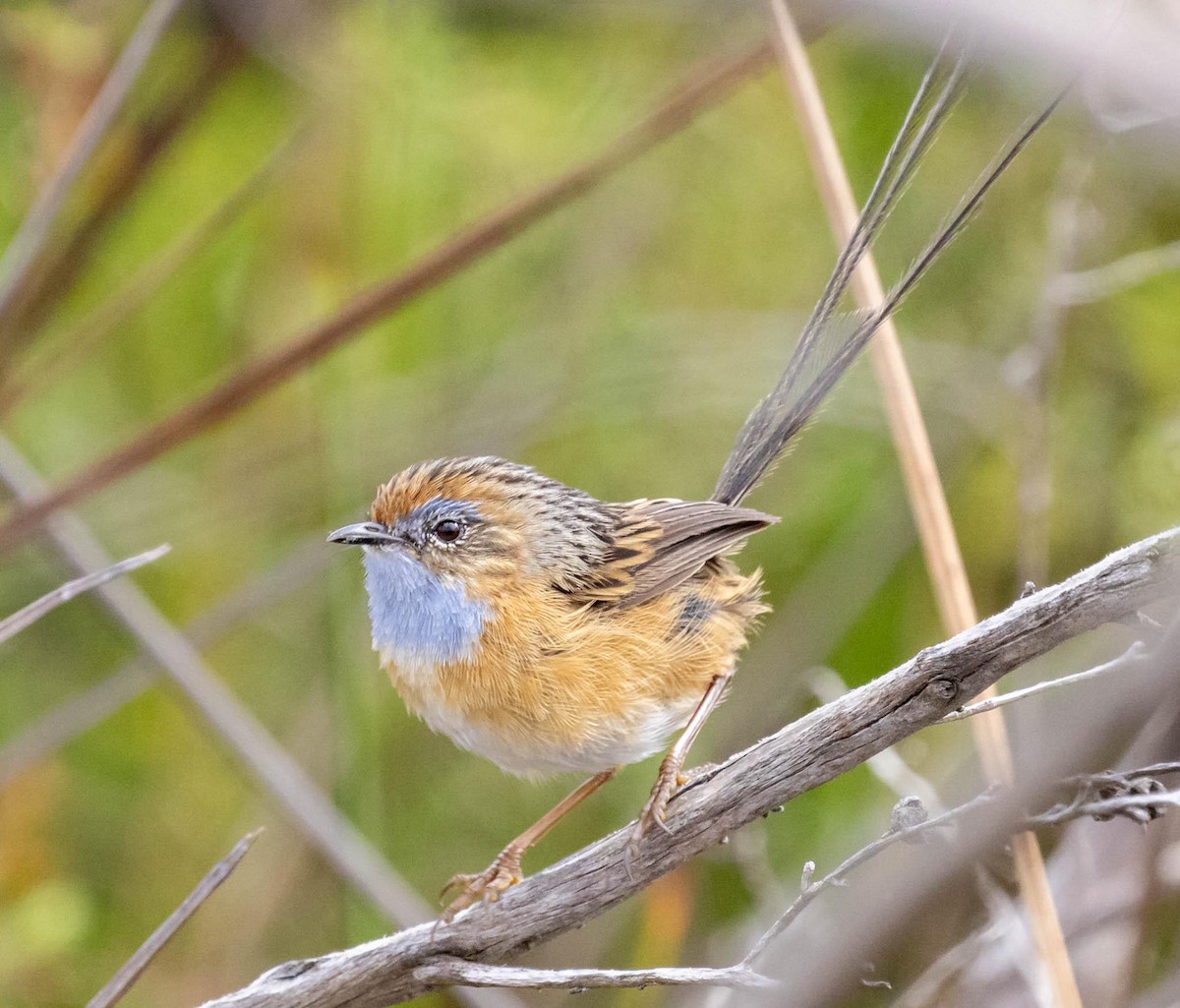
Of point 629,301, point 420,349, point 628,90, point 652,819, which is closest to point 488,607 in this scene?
point 652,819

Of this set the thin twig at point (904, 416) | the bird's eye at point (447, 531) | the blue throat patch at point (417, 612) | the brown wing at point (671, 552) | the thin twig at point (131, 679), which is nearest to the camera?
the thin twig at point (904, 416)

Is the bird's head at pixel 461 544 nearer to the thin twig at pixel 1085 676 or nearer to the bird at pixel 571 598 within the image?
Answer: the bird at pixel 571 598

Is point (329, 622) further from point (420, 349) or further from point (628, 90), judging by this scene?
point (628, 90)

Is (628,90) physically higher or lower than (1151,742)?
higher

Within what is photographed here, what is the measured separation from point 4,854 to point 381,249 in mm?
2690

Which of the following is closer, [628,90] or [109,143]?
[109,143]

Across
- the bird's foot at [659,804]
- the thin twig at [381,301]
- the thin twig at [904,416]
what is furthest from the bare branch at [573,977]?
the thin twig at [381,301]

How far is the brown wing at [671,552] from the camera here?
3.32 metres

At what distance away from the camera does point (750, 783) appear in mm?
2387

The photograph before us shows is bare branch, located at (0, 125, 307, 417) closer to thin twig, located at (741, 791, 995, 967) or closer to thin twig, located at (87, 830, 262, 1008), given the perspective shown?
thin twig, located at (87, 830, 262, 1008)

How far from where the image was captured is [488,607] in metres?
3.23

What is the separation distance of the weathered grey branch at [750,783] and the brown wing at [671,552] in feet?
2.31

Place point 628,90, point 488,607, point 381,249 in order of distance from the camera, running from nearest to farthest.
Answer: point 488,607, point 381,249, point 628,90

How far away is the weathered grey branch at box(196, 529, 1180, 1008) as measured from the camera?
2.01m
